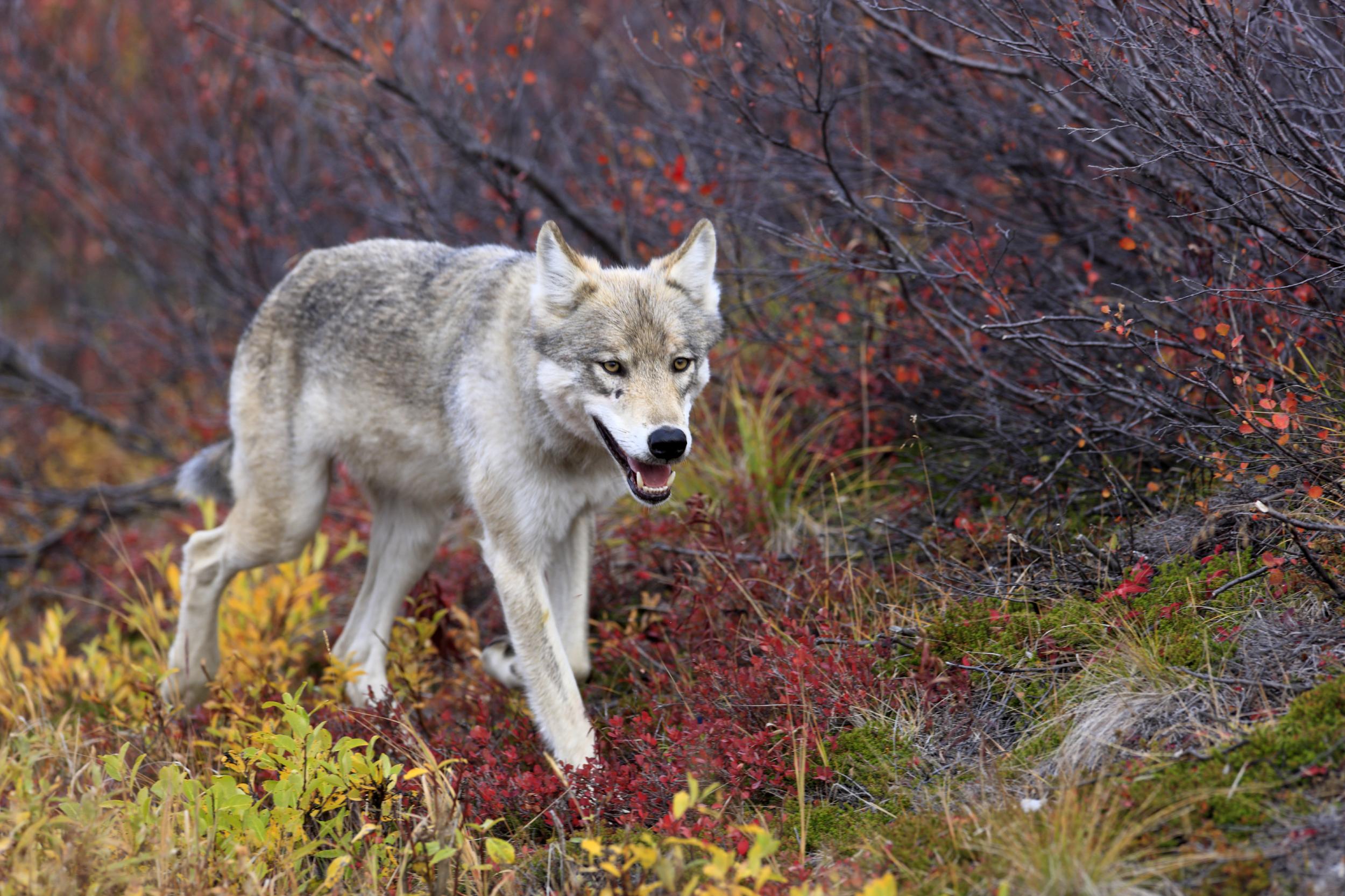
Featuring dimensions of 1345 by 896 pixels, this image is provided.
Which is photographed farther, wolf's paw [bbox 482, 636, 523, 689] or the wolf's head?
wolf's paw [bbox 482, 636, 523, 689]

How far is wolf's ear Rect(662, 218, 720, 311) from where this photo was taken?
5.08 meters

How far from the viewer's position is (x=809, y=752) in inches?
165

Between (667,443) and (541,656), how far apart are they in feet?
3.99

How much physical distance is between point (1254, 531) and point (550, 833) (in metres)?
2.94

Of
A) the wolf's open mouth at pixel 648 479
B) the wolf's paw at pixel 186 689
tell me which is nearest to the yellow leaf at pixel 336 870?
the wolf's open mouth at pixel 648 479

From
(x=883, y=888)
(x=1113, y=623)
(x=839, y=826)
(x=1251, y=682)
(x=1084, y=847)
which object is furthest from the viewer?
(x=1113, y=623)

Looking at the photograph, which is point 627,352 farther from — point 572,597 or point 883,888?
point 883,888

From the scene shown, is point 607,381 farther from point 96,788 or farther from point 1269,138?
point 1269,138

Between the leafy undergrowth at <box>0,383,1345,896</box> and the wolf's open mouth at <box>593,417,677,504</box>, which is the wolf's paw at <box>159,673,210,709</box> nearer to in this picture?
the leafy undergrowth at <box>0,383,1345,896</box>

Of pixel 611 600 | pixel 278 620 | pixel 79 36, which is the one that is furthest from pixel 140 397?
pixel 611 600

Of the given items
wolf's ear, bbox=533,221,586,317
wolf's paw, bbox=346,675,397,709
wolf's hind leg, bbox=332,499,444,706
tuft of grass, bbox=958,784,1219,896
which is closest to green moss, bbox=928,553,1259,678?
tuft of grass, bbox=958,784,1219,896

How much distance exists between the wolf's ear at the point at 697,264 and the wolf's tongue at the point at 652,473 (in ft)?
3.34

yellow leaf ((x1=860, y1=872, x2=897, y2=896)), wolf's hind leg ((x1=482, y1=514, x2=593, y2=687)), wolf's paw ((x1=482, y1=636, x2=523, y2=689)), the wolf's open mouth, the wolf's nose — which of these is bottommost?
wolf's paw ((x1=482, y1=636, x2=523, y2=689))

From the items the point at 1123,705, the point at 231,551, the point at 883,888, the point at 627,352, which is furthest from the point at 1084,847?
the point at 231,551
